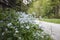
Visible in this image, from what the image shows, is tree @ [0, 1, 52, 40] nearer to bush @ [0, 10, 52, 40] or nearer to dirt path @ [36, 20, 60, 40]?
bush @ [0, 10, 52, 40]

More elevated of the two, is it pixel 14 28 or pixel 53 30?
pixel 14 28

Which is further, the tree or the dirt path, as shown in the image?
the dirt path

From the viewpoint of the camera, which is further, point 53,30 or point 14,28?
point 53,30

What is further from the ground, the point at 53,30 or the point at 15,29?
the point at 15,29

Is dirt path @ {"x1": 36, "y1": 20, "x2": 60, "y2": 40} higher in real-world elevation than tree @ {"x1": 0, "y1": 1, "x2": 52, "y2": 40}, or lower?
lower

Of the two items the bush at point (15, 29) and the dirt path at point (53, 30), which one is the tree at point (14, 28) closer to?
the bush at point (15, 29)

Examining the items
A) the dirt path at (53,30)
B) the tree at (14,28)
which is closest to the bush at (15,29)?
the tree at (14,28)

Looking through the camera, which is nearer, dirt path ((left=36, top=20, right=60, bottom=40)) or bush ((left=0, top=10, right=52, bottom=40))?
bush ((left=0, top=10, right=52, bottom=40))

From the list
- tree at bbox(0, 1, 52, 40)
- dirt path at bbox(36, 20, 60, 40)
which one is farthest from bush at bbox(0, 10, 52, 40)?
dirt path at bbox(36, 20, 60, 40)

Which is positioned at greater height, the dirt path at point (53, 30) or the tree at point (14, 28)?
the tree at point (14, 28)

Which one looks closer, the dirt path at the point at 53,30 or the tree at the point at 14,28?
the tree at the point at 14,28

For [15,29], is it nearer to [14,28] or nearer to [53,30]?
[14,28]

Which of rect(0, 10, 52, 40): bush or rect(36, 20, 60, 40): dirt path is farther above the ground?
rect(0, 10, 52, 40): bush

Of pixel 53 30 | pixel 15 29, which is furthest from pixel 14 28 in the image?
pixel 53 30
